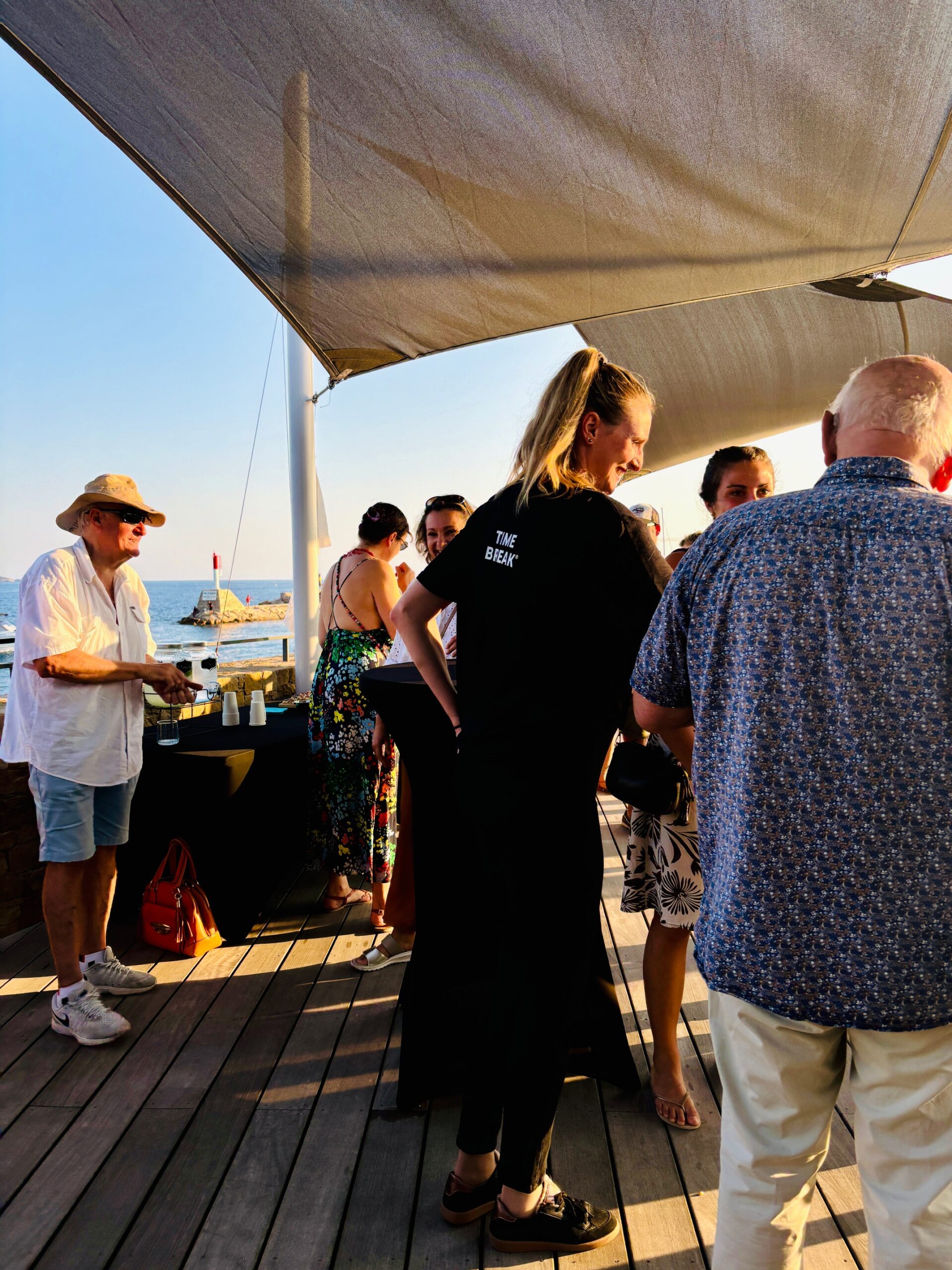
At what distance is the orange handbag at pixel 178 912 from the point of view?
2.75m

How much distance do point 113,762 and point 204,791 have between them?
1.84ft

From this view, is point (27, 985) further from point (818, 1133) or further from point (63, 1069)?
point (818, 1133)

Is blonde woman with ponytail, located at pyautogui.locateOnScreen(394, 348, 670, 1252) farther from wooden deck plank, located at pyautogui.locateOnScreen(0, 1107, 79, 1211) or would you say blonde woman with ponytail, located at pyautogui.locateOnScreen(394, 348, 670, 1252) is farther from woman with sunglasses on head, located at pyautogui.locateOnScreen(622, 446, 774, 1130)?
wooden deck plank, located at pyautogui.locateOnScreen(0, 1107, 79, 1211)

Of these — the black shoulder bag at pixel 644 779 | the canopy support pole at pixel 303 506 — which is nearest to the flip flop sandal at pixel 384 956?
the black shoulder bag at pixel 644 779

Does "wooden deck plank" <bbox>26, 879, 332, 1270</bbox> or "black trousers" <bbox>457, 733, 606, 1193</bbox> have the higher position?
"black trousers" <bbox>457, 733, 606, 1193</bbox>

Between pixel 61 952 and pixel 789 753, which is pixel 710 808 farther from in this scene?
pixel 61 952

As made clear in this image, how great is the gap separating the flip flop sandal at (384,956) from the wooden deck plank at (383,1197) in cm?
81

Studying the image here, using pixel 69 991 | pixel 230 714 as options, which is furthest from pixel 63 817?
pixel 230 714

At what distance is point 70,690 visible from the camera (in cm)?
229

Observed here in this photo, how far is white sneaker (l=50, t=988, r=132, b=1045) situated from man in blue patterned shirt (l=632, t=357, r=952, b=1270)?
6.14 feet

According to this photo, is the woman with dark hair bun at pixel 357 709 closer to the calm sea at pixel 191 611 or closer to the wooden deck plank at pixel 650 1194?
the wooden deck plank at pixel 650 1194

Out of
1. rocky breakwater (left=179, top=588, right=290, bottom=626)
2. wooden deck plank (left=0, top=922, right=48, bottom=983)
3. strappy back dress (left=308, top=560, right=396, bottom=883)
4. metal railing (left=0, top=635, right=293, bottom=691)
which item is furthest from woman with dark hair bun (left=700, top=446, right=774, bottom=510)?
rocky breakwater (left=179, top=588, right=290, bottom=626)

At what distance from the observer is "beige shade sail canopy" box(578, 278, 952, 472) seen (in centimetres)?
630

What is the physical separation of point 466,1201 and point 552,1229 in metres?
0.18
